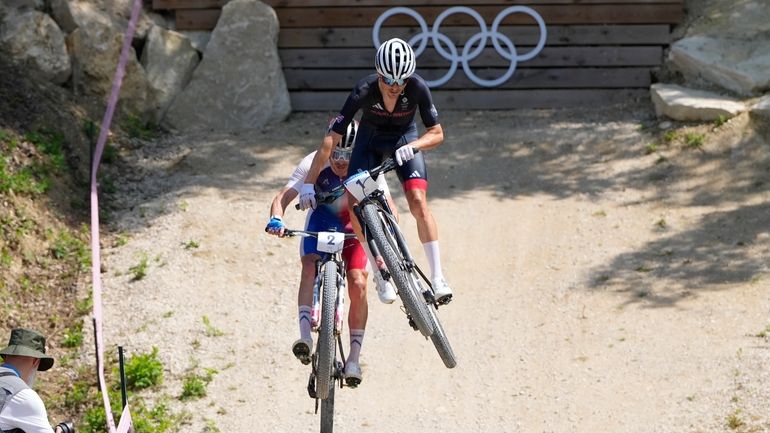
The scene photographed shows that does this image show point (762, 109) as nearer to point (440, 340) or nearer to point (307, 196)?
point (440, 340)

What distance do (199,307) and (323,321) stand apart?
4636 mm

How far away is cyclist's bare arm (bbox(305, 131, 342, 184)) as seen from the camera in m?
9.39

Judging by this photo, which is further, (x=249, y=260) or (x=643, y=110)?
(x=643, y=110)

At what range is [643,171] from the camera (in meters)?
16.0

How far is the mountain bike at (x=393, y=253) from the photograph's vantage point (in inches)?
354

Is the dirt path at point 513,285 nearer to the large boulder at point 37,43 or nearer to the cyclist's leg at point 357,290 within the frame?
the large boulder at point 37,43

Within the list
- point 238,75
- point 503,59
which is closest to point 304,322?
point 238,75

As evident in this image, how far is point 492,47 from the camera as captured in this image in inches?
711

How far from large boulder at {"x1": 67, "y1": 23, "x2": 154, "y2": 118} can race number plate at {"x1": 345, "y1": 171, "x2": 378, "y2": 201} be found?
8.80m

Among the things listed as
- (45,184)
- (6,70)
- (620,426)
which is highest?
(6,70)

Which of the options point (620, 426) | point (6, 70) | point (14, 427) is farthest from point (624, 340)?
point (6, 70)

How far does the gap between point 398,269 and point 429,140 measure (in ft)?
3.52

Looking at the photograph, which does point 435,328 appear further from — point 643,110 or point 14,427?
point 643,110

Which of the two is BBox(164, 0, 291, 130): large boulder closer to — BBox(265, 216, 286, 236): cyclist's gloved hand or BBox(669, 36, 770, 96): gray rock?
BBox(669, 36, 770, 96): gray rock
